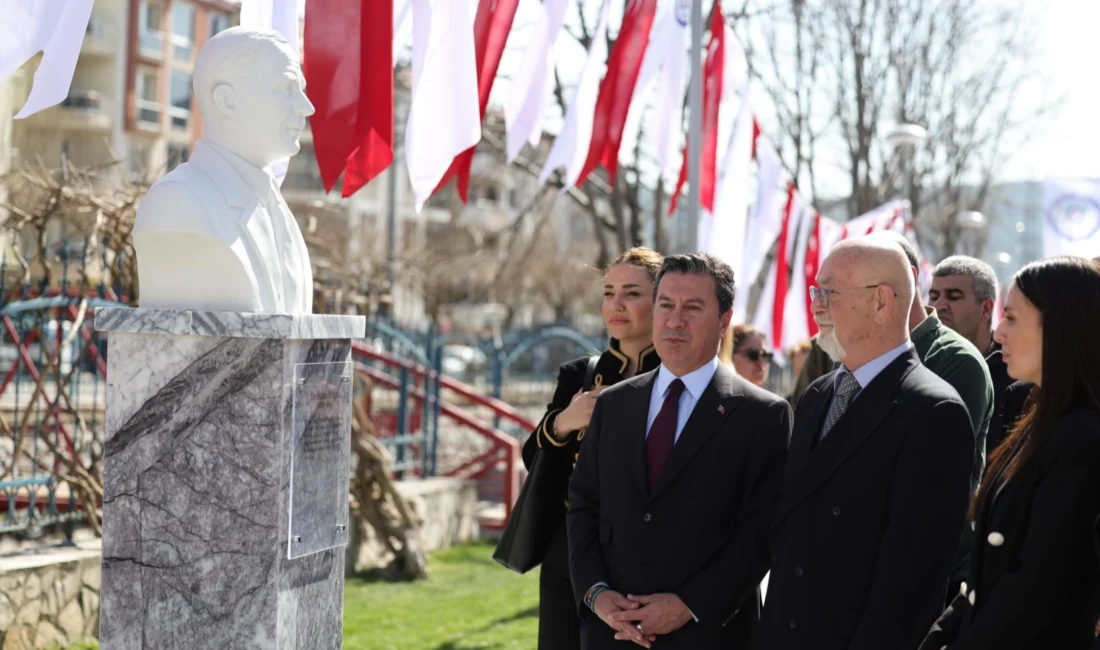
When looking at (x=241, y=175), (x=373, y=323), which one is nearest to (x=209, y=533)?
(x=241, y=175)

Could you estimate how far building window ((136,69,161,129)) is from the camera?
4362cm

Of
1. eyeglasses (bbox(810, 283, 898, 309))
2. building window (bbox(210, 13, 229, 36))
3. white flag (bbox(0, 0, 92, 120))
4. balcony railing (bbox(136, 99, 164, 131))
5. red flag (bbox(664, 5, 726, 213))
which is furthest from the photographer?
building window (bbox(210, 13, 229, 36))

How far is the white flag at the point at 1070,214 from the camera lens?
13.0 m

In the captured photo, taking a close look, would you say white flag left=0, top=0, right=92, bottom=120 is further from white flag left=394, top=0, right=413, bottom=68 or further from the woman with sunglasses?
the woman with sunglasses

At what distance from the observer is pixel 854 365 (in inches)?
133

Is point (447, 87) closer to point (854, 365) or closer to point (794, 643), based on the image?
point (854, 365)

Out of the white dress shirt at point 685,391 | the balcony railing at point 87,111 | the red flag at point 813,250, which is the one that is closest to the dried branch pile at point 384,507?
the red flag at point 813,250

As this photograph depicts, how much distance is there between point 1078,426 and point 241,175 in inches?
111

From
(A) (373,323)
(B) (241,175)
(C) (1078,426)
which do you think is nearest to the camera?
(C) (1078,426)

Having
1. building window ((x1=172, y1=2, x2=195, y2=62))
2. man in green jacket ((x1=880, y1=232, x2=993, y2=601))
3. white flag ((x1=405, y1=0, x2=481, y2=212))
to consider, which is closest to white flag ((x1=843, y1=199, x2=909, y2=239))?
white flag ((x1=405, y1=0, x2=481, y2=212))

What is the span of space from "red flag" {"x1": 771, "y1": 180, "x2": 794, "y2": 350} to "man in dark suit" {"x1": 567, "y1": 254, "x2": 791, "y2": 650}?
6.56 metres

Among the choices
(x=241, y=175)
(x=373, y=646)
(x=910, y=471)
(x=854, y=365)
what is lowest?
(x=373, y=646)

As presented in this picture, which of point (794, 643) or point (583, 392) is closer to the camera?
point (794, 643)

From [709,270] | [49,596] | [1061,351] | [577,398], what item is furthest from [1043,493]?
[49,596]
